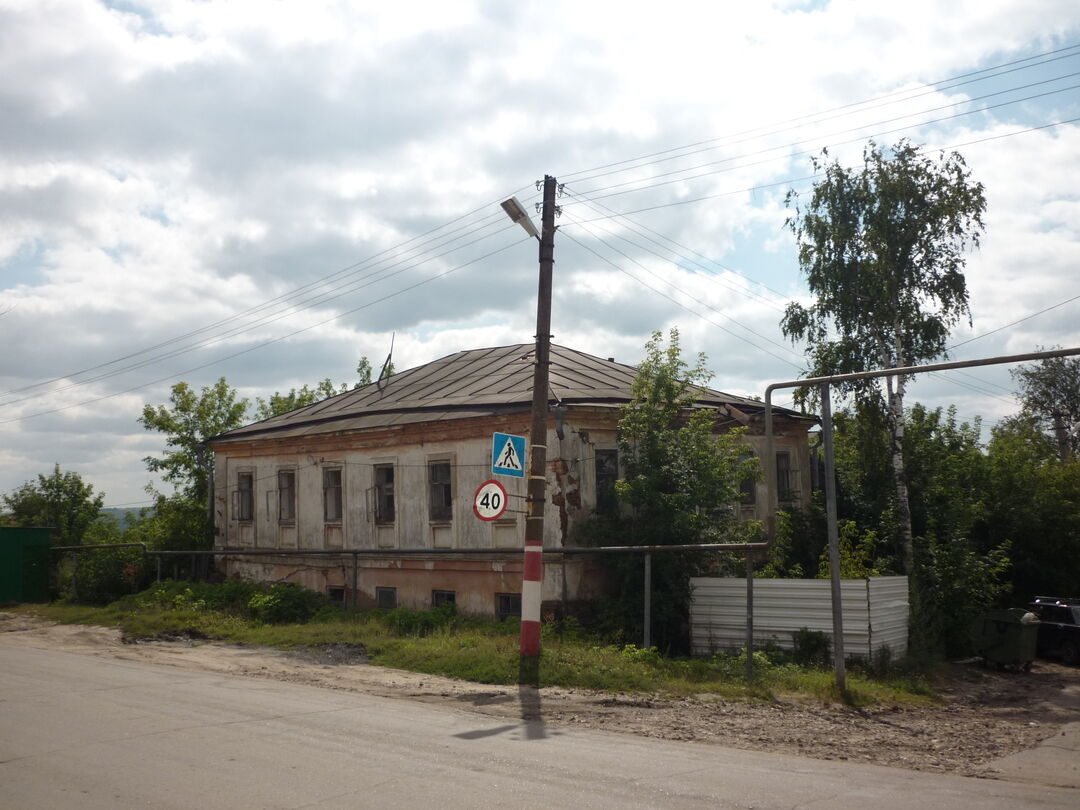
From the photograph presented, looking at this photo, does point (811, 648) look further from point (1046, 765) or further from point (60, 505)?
point (60, 505)

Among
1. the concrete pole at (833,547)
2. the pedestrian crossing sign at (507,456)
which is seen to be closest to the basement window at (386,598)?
the pedestrian crossing sign at (507,456)

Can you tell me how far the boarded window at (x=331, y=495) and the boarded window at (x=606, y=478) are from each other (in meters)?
7.94

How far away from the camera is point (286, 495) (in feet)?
84.3

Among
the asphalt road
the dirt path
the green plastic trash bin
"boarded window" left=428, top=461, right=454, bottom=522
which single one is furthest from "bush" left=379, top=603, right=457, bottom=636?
the green plastic trash bin

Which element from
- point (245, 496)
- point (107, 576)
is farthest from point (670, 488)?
point (107, 576)

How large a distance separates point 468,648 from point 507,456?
141 inches

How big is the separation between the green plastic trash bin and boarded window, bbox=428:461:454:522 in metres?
11.4

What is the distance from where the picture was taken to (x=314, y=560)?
23875mm

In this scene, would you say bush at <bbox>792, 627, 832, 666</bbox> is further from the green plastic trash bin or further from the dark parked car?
the dark parked car

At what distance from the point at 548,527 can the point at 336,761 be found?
451 inches

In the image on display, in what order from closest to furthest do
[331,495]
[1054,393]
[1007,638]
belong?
1. [1007,638]
2. [331,495]
3. [1054,393]

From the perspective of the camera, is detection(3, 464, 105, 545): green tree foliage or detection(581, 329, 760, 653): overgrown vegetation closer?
detection(581, 329, 760, 653): overgrown vegetation

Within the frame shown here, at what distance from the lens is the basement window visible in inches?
864

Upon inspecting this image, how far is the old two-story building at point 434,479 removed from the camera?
19250 mm
